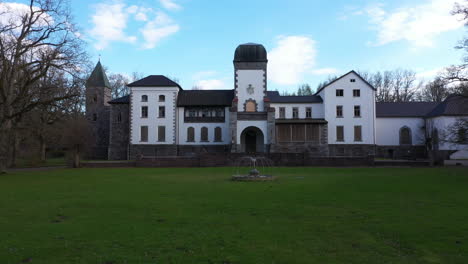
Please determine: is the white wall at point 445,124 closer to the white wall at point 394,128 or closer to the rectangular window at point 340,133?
the white wall at point 394,128

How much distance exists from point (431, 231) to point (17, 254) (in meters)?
9.39

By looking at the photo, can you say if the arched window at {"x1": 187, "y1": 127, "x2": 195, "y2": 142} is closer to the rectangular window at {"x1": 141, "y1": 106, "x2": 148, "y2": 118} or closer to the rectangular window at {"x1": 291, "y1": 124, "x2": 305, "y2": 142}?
the rectangular window at {"x1": 141, "y1": 106, "x2": 148, "y2": 118}

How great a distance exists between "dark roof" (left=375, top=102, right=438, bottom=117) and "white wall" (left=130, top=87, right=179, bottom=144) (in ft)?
96.1

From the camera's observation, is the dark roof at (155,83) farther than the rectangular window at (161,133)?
Yes

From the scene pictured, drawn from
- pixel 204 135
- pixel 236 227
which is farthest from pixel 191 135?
pixel 236 227

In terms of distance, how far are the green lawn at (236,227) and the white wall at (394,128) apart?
3873cm

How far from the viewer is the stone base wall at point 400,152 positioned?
52500mm

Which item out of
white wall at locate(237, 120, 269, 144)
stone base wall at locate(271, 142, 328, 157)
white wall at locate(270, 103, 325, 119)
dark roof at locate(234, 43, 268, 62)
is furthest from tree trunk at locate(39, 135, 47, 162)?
white wall at locate(270, 103, 325, 119)

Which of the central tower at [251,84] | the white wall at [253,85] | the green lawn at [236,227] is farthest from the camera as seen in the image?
the white wall at [253,85]

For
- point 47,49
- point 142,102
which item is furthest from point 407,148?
point 47,49

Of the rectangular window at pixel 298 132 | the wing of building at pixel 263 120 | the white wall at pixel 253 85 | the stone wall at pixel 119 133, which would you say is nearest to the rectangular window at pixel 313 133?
the wing of building at pixel 263 120

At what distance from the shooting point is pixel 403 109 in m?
54.2

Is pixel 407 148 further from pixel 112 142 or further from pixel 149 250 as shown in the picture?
pixel 149 250

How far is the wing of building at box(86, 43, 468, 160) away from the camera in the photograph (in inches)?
1887
